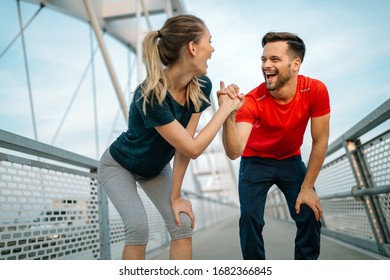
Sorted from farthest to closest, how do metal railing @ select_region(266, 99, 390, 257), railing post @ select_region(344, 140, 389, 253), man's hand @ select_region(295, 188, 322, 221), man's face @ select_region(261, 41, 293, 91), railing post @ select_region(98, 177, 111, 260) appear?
1. railing post @ select_region(98, 177, 111, 260)
2. railing post @ select_region(344, 140, 389, 253)
3. metal railing @ select_region(266, 99, 390, 257)
4. man's face @ select_region(261, 41, 293, 91)
5. man's hand @ select_region(295, 188, 322, 221)

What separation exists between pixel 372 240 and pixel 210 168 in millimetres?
23568

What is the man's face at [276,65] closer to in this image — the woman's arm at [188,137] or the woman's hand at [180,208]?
the woman's arm at [188,137]

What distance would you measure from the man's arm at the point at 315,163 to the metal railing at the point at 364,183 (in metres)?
0.29

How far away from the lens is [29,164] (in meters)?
1.81

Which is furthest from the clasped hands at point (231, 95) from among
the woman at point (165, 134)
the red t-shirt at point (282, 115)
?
the red t-shirt at point (282, 115)

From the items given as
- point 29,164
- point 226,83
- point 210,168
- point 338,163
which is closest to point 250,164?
point 226,83

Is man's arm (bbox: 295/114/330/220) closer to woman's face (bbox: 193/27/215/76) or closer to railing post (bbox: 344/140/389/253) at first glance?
woman's face (bbox: 193/27/215/76)

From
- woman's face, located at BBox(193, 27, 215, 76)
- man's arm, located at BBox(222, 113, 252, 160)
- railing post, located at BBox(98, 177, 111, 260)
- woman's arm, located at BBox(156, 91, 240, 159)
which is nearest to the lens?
woman's arm, located at BBox(156, 91, 240, 159)

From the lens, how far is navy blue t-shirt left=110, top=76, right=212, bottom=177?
138 cm

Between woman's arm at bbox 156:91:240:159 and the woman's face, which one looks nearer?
woman's arm at bbox 156:91:240:159

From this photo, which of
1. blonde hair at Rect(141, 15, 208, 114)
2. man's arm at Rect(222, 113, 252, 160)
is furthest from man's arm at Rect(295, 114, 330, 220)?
blonde hair at Rect(141, 15, 208, 114)

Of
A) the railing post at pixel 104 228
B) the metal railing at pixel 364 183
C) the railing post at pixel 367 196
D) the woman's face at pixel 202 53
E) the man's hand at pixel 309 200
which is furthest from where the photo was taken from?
the railing post at pixel 104 228

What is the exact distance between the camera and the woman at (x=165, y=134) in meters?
1.29

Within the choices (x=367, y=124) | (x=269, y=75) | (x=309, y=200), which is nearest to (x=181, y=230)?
(x=309, y=200)
